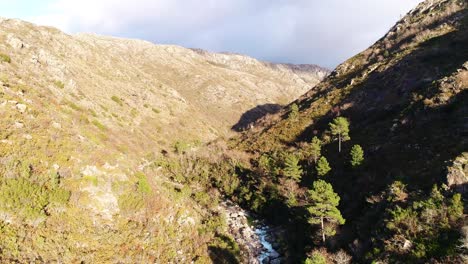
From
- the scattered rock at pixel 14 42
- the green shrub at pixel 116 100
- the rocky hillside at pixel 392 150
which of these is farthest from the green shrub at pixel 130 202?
the scattered rock at pixel 14 42

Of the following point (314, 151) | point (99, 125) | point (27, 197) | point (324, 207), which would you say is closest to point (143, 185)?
point (27, 197)

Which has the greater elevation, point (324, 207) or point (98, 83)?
point (98, 83)

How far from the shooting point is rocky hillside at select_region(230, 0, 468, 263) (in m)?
28.2

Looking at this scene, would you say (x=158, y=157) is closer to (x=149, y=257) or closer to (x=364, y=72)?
(x=149, y=257)

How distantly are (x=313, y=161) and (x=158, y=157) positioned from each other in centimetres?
3437

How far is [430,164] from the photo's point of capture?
114 feet

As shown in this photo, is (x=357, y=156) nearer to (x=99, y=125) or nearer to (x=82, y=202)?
(x=82, y=202)

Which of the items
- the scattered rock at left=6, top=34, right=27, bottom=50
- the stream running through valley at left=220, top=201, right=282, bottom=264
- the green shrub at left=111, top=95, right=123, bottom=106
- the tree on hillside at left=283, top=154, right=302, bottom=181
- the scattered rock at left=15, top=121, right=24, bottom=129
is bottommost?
the stream running through valley at left=220, top=201, right=282, bottom=264

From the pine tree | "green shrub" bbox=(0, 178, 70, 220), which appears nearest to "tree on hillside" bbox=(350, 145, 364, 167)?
the pine tree

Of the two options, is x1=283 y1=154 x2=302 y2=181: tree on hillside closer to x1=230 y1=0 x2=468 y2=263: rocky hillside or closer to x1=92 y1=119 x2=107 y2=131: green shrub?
x1=230 y1=0 x2=468 y2=263: rocky hillside

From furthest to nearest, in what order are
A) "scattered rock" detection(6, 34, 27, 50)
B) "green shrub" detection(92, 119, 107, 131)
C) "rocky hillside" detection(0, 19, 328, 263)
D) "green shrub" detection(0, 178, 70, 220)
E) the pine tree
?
"scattered rock" detection(6, 34, 27, 50) → "green shrub" detection(92, 119, 107, 131) → the pine tree → "green shrub" detection(0, 178, 70, 220) → "rocky hillside" detection(0, 19, 328, 263)

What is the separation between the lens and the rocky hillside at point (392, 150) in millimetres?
28203

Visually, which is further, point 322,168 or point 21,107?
point 322,168

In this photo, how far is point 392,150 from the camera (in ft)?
140
